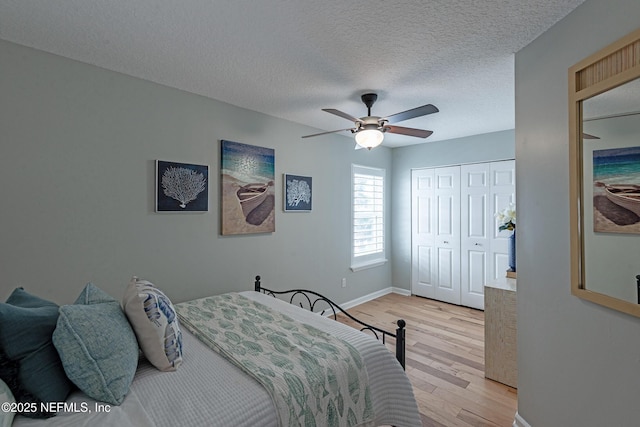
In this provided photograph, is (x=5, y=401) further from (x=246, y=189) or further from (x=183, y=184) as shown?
(x=246, y=189)

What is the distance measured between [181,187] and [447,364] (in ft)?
9.64

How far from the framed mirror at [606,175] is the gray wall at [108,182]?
266cm

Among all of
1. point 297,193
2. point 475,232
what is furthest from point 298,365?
point 475,232

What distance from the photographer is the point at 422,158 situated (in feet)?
15.8

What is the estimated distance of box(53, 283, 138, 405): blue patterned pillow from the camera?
117cm

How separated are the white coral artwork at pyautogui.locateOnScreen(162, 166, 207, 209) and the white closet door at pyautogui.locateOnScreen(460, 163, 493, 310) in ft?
11.9

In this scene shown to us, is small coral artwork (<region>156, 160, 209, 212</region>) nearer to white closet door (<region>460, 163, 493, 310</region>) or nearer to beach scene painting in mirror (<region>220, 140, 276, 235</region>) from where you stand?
beach scene painting in mirror (<region>220, 140, 276, 235</region>)

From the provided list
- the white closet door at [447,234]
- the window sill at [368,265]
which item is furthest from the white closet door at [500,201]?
the window sill at [368,265]

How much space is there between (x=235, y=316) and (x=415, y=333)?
2.27 meters

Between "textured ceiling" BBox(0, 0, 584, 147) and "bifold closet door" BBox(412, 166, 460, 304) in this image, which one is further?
"bifold closet door" BBox(412, 166, 460, 304)

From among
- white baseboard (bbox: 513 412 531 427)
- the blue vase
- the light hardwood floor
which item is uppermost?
the blue vase

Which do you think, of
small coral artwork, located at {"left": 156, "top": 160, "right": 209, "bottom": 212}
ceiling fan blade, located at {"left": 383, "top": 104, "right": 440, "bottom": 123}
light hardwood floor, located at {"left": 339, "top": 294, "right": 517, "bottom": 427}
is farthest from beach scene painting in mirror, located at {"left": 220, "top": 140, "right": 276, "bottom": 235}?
light hardwood floor, located at {"left": 339, "top": 294, "right": 517, "bottom": 427}

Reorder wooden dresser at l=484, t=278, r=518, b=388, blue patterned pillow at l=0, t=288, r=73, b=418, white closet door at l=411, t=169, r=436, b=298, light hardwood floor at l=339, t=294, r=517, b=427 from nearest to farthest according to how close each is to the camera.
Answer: blue patterned pillow at l=0, t=288, r=73, b=418
light hardwood floor at l=339, t=294, r=517, b=427
wooden dresser at l=484, t=278, r=518, b=388
white closet door at l=411, t=169, r=436, b=298

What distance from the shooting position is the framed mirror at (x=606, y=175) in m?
1.27
